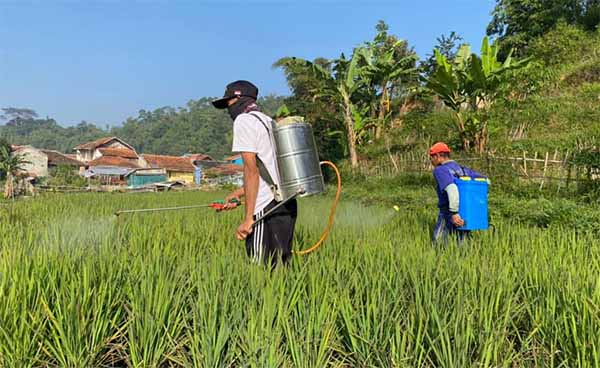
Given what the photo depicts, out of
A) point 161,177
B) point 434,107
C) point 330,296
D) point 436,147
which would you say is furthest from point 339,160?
point 161,177

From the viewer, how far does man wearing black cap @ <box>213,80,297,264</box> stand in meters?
2.19

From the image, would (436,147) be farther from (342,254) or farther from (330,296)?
(330,296)

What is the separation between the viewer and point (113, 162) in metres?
39.5

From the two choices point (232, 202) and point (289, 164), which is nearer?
point (289, 164)

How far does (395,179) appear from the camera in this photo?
40.8 ft

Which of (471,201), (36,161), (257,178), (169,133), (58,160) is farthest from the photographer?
(169,133)

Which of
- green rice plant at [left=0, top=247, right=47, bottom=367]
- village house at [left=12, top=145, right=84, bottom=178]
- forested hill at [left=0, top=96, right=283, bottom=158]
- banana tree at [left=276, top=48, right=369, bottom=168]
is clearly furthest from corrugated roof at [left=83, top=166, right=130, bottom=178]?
green rice plant at [left=0, top=247, right=47, bottom=367]

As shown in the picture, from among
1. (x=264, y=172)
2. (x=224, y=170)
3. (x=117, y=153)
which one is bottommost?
(x=224, y=170)

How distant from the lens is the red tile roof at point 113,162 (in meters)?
38.7

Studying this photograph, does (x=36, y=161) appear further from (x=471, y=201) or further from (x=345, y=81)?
(x=471, y=201)

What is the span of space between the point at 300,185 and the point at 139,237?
4.85 feet

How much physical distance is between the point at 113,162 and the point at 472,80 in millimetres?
36742

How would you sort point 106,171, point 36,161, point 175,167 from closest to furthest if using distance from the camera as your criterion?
point 106,171 < point 36,161 < point 175,167

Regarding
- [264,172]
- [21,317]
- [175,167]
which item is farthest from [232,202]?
[175,167]
